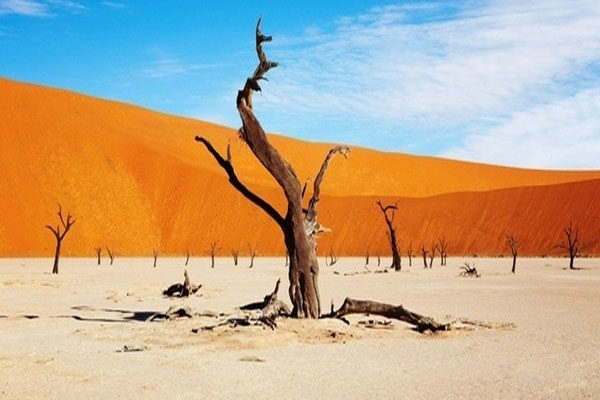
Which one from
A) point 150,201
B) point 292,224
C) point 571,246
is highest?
point 150,201

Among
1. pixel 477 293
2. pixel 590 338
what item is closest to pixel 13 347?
pixel 590 338

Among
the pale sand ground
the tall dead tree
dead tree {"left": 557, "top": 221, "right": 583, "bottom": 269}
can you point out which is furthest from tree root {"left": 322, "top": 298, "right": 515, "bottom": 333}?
dead tree {"left": 557, "top": 221, "right": 583, "bottom": 269}

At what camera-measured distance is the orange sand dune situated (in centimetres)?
6806

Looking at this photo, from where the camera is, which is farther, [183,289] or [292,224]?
[183,289]

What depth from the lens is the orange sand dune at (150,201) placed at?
68062 mm

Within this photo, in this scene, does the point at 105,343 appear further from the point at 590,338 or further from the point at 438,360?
the point at 590,338

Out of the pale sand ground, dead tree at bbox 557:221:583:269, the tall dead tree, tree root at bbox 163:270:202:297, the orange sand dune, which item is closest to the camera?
the pale sand ground

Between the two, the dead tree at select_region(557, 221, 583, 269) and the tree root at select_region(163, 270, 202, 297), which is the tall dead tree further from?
the dead tree at select_region(557, 221, 583, 269)

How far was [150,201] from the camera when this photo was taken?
261 feet

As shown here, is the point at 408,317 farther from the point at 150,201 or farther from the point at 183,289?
the point at 150,201

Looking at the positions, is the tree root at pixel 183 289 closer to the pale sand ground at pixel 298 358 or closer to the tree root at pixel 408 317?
the pale sand ground at pixel 298 358

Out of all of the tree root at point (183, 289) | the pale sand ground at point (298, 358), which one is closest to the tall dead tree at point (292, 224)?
the pale sand ground at point (298, 358)

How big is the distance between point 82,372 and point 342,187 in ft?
333

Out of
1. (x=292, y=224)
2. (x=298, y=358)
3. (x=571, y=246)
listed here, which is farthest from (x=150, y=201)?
(x=298, y=358)
